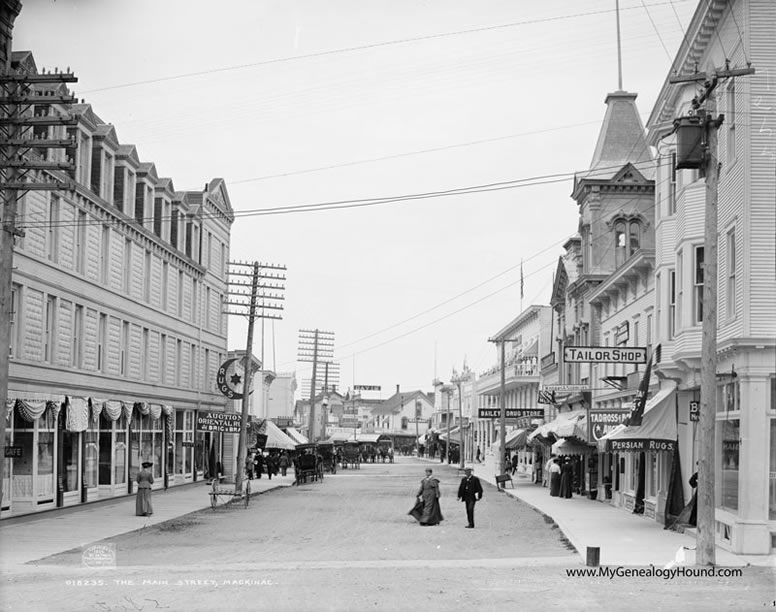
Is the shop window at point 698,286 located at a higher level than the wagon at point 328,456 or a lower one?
higher

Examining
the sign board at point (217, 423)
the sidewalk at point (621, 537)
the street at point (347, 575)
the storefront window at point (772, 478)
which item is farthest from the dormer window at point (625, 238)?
the storefront window at point (772, 478)

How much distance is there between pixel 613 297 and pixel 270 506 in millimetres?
14494

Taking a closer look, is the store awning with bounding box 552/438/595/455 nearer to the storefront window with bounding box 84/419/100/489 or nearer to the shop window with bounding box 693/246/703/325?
the shop window with bounding box 693/246/703/325

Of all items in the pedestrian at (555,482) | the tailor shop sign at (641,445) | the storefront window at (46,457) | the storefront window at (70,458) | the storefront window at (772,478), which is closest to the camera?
the storefront window at (772,478)

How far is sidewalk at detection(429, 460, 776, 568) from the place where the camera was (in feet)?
62.9

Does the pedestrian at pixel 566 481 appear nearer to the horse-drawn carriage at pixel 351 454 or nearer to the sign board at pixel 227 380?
the sign board at pixel 227 380

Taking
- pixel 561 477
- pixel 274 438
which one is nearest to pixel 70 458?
pixel 561 477

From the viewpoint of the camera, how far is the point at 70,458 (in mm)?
33219

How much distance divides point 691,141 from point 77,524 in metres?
17.4

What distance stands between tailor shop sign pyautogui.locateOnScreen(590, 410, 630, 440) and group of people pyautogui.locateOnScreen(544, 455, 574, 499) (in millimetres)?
8873

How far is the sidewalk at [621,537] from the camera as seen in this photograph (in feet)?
62.9

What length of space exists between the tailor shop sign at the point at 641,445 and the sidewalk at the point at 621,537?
1889 mm

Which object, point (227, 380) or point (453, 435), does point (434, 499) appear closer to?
point (227, 380)

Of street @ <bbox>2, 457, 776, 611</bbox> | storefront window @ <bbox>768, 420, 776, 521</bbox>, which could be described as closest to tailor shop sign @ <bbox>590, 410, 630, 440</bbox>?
street @ <bbox>2, 457, 776, 611</bbox>
